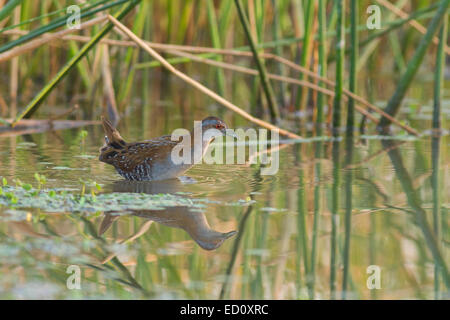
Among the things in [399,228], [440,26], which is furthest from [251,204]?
[440,26]

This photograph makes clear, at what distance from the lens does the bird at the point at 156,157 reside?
17.6 feet

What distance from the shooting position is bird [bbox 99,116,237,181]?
5.36 metres

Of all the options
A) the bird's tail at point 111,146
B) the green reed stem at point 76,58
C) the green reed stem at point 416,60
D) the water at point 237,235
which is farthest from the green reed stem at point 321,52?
the bird's tail at point 111,146

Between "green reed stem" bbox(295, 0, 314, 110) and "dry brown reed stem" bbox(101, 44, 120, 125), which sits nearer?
"green reed stem" bbox(295, 0, 314, 110)

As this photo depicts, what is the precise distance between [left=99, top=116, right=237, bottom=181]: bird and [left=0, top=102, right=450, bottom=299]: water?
0.09 metres

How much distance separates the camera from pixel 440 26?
6.96 metres

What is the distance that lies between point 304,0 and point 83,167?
3.39 m

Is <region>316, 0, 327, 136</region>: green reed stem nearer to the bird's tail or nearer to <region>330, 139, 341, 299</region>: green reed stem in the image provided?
<region>330, 139, 341, 299</region>: green reed stem

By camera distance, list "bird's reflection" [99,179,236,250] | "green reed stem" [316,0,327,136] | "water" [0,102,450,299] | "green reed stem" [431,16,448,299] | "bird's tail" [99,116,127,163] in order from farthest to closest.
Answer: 1. "green reed stem" [316,0,327,136]
2. "bird's tail" [99,116,127,163]
3. "green reed stem" [431,16,448,299]
4. "bird's reflection" [99,179,236,250]
5. "water" [0,102,450,299]

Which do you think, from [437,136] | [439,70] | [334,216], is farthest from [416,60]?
[334,216]

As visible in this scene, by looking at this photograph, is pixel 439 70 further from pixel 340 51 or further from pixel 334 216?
pixel 334 216

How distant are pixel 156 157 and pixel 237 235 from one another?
4.89 feet

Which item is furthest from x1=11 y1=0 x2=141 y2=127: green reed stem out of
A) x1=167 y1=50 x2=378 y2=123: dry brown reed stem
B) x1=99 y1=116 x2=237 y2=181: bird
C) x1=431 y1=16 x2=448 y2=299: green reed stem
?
x1=431 y1=16 x2=448 y2=299: green reed stem
